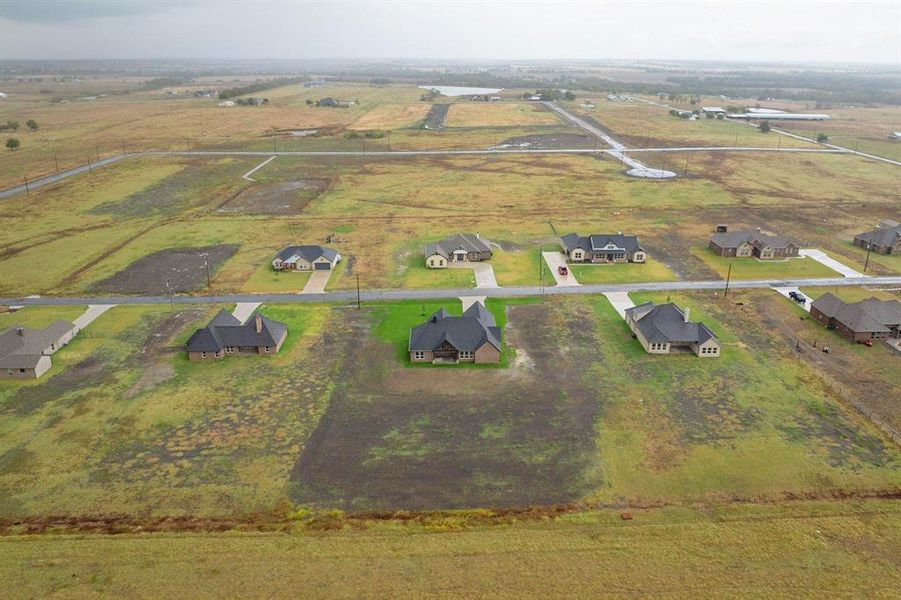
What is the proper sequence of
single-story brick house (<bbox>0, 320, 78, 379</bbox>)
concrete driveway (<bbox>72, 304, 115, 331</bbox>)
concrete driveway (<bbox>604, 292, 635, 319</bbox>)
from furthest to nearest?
concrete driveway (<bbox>604, 292, 635, 319</bbox>)
concrete driveway (<bbox>72, 304, 115, 331</bbox>)
single-story brick house (<bbox>0, 320, 78, 379</bbox>)

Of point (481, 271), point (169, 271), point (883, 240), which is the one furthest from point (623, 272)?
point (169, 271)

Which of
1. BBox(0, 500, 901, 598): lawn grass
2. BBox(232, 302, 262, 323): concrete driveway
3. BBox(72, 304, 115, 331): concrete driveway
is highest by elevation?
BBox(232, 302, 262, 323): concrete driveway

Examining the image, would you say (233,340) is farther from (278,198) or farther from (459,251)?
(278,198)

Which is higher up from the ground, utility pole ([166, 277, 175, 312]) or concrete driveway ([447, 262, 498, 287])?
concrete driveway ([447, 262, 498, 287])

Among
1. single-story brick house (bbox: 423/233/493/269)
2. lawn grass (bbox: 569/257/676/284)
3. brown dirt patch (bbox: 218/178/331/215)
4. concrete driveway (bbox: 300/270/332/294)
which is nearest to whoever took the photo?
concrete driveway (bbox: 300/270/332/294)

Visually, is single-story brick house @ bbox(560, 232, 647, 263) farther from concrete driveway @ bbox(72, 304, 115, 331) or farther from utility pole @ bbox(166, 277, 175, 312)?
concrete driveway @ bbox(72, 304, 115, 331)

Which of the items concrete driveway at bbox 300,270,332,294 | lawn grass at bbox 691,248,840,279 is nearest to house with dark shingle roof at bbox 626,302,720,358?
lawn grass at bbox 691,248,840,279

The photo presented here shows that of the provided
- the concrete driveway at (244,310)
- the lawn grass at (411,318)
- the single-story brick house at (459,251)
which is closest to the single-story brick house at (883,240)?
the lawn grass at (411,318)

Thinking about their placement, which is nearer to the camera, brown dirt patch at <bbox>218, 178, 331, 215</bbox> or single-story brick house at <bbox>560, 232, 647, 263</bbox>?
single-story brick house at <bbox>560, 232, 647, 263</bbox>
